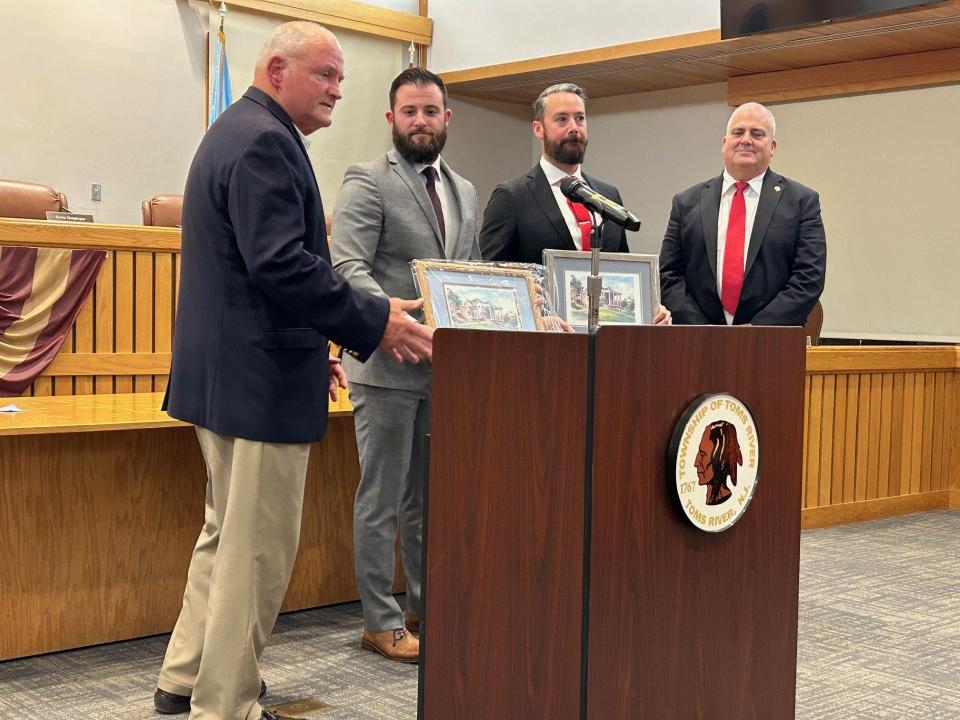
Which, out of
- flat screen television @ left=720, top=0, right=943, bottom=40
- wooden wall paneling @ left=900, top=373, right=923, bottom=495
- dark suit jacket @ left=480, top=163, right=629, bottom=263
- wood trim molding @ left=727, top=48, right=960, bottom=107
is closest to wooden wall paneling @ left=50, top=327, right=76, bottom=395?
dark suit jacket @ left=480, top=163, right=629, bottom=263

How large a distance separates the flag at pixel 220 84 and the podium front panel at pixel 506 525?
7150 millimetres

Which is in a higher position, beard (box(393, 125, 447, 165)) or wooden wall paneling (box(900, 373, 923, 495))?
Answer: beard (box(393, 125, 447, 165))

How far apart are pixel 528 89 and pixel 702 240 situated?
6.11m

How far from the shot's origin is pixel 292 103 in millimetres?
2502

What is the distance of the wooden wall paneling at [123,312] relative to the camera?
186 inches

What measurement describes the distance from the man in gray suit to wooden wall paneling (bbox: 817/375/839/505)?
111 inches

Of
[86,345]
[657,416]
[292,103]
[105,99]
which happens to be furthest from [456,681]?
[105,99]

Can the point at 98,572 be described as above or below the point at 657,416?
below

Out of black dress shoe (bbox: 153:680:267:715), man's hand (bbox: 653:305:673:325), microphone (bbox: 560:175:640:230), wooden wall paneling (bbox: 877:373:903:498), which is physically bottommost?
black dress shoe (bbox: 153:680:267:715)

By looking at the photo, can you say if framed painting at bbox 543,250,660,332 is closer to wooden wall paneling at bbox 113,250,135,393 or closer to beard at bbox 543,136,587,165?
beard at bbox 543,136,587,165

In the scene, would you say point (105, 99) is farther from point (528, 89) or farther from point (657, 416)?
point (657, 416)

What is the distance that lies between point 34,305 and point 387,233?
6.75ft

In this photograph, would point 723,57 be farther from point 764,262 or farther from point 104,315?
point 104,315

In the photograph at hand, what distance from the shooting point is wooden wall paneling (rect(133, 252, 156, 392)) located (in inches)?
187
